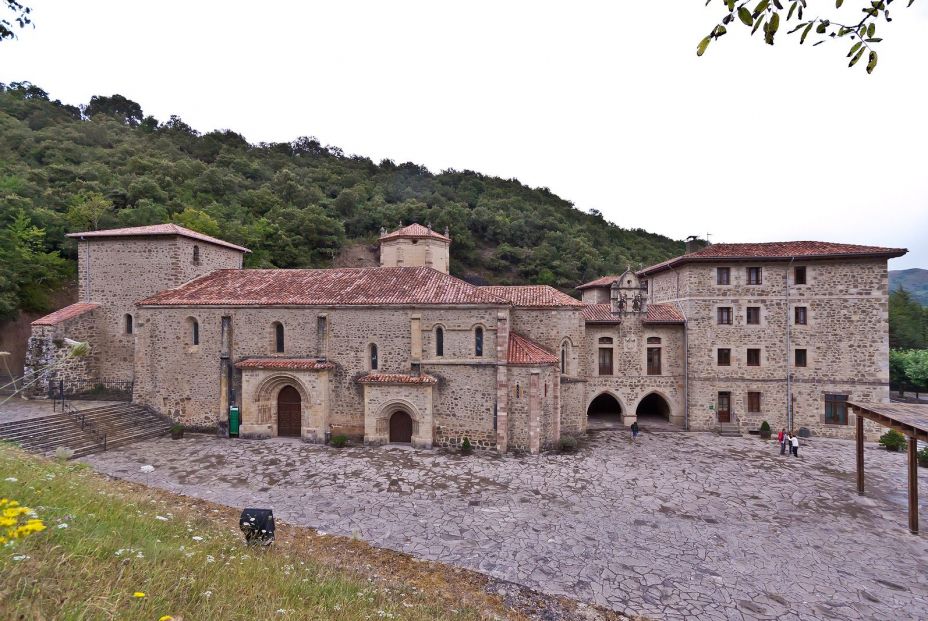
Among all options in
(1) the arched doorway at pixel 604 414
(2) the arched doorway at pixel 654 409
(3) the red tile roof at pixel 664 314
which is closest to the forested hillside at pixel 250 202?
(1) the arched doorway at pixel 604 414

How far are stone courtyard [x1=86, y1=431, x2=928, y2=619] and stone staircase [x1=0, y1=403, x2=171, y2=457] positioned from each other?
3.13ft

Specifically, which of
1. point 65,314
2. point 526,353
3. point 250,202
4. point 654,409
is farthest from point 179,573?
point 250,202

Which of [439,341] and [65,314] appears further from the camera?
[65,314]

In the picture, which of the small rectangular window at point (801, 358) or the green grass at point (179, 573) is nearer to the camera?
the green grass at point (179, 573)

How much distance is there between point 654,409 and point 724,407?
456cm

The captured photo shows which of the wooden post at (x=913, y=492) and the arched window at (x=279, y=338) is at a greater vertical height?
the arched window at (x=279, y=338)

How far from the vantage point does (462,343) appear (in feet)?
58.4

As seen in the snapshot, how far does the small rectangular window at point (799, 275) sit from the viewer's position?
2067 cm

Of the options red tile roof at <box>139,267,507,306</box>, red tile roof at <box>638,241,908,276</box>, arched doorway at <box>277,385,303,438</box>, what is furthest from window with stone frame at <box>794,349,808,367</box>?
arched doorway at <box>277,385,303,438</box>

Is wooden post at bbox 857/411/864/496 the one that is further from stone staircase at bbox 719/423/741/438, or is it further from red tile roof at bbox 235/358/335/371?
red tile roof at bbox 235/358/335/371

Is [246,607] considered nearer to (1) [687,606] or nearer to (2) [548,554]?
(2) [548,554]

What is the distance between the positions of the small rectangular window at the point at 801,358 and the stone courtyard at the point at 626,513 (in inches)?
174

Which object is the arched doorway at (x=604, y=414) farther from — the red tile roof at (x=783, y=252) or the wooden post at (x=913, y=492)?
the wooden post at (x=913, y=492)

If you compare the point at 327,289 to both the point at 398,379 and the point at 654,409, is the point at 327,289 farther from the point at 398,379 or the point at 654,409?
the point at 654,409
